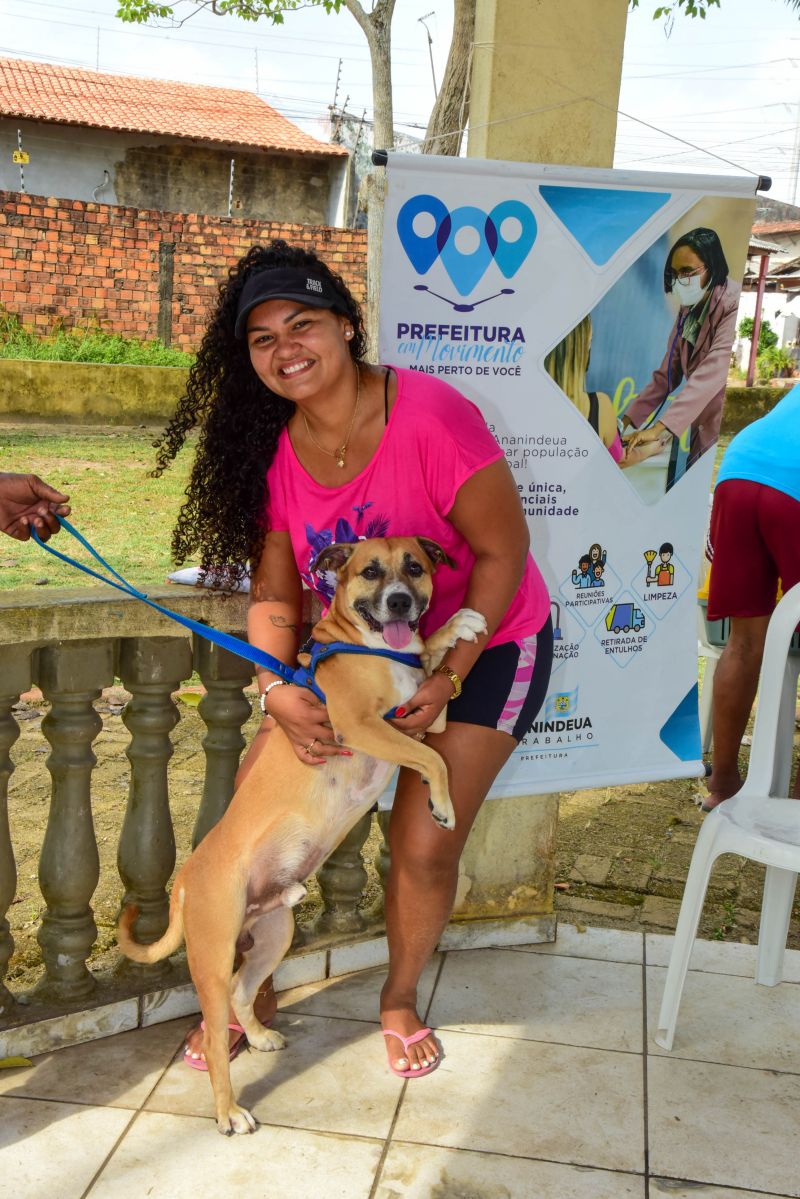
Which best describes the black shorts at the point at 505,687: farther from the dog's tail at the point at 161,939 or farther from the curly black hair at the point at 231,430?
the dog's tail at the point at 161,939

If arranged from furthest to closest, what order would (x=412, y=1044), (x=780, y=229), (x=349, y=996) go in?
(x=780, y=229), (x=349, y=996), (x=412, y=1044)

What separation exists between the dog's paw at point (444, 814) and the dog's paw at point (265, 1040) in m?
0.78

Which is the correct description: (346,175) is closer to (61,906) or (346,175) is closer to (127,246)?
(127,246)

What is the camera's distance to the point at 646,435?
12.0ft

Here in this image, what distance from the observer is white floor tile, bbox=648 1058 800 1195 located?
2.60 metres

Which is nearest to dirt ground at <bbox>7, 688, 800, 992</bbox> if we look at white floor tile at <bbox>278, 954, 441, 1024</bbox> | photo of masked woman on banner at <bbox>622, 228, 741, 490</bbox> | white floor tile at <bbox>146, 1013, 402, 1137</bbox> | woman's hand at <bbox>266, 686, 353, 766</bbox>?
white floor tile at <bbox>278, 954, 441, 1024</bbox>

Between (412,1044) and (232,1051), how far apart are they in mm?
494

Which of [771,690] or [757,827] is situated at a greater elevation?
[771,690]

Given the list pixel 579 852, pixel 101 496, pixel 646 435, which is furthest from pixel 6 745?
pixel 101 496

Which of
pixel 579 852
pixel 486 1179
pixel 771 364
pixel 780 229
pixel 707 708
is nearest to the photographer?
pixel 486 1179

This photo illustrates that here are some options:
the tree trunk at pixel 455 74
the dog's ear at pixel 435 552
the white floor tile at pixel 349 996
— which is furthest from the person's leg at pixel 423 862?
the tree trunk at pixel 455 74

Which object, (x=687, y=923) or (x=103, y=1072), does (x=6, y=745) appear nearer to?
(x=103, y=1072)

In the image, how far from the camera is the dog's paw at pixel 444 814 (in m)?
2.86

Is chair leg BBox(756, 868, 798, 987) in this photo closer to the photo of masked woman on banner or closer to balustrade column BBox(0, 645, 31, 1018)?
the photo of masked woman on banner
